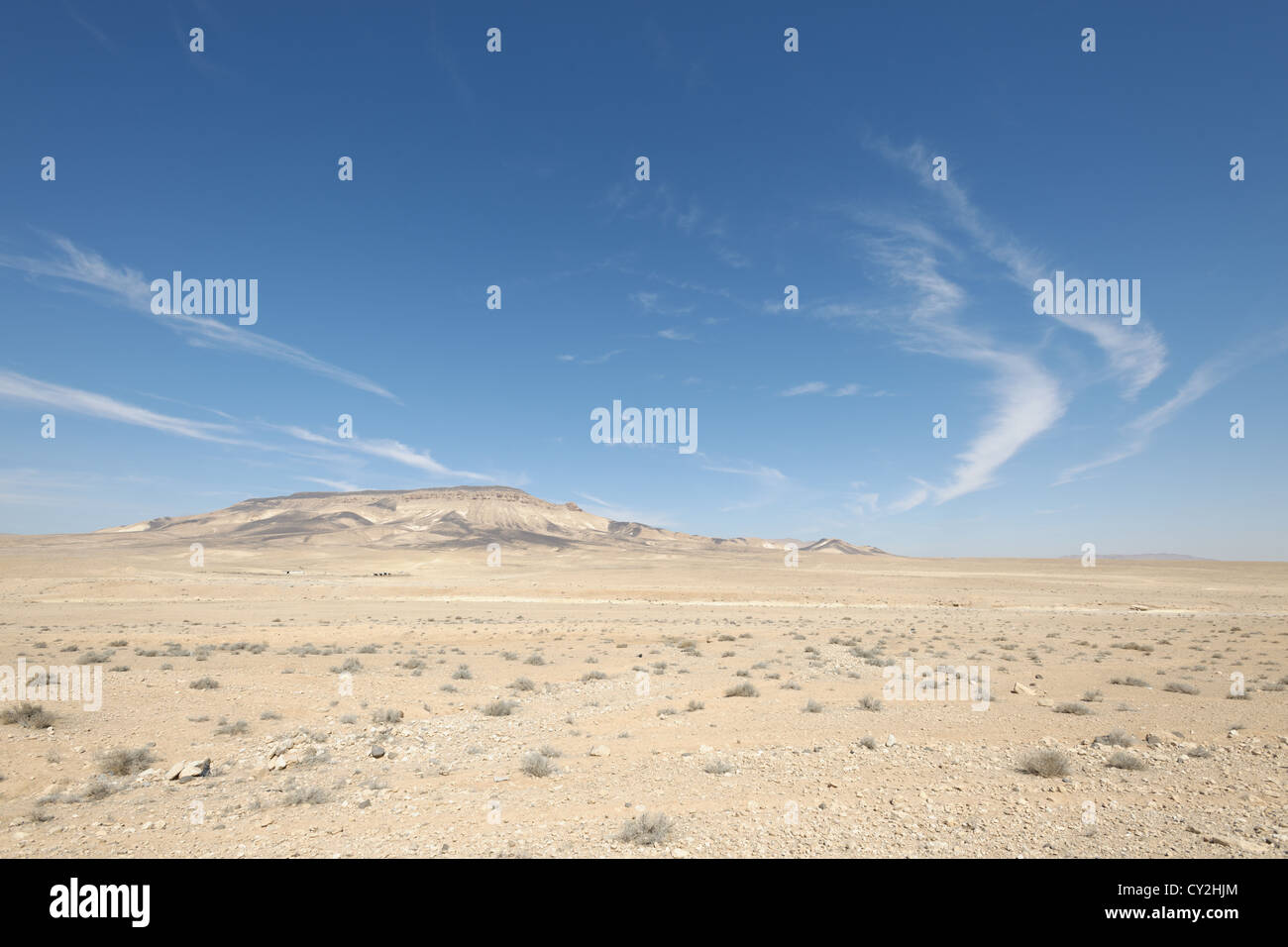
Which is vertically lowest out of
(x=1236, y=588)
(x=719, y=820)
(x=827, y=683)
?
(x=1236, y=588)

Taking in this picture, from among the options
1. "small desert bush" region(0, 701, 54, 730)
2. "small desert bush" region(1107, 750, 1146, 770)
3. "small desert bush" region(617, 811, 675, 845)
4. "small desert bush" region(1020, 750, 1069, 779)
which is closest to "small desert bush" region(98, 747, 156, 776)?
"small desert bush" region(0, 701, 54, 730)

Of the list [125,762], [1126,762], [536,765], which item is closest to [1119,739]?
[1126,762]

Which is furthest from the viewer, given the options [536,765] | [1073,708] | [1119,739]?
[1073,708]

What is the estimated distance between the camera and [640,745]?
1156cm

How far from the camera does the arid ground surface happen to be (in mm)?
7090

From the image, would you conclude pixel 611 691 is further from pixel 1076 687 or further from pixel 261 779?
pixel 1076 687

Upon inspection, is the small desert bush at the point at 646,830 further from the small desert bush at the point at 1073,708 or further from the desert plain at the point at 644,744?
the small desert bush at the point at 1073,708

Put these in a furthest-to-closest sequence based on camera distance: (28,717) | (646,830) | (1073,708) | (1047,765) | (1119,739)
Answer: (1073,708)
(28,717)
(1119,739)
(1047,765)
(646,830)

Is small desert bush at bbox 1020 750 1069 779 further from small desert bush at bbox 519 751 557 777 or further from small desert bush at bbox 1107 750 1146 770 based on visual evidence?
small desert bush at bbox 519 751 557 777

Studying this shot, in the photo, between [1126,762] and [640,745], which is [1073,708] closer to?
[1126,762]

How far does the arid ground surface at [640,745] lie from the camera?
7.09m
